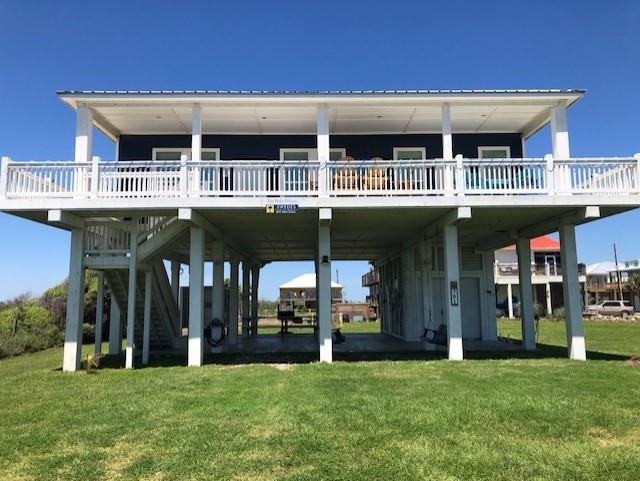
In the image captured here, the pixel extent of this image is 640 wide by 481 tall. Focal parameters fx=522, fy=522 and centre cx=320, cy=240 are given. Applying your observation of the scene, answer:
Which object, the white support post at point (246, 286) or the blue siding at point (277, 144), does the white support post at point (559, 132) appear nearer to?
the blue siding at point (277, 144)

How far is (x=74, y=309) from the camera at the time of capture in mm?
11742

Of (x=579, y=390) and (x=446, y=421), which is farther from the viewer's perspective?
(x=579, y=390)

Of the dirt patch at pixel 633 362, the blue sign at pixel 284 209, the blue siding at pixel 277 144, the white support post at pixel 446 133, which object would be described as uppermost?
the blue siding at pixel 277 144

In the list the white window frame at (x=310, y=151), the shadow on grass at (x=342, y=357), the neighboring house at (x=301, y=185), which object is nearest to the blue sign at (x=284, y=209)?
the neighboring house at (x=301, y=185)

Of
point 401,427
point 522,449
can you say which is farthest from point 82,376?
point 522,449

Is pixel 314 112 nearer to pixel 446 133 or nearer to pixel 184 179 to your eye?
pixel 446 133

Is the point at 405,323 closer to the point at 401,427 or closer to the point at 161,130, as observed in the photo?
the point at 161,130

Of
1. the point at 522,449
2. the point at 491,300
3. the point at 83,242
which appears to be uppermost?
the point at 83,242

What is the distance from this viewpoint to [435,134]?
15430 mm

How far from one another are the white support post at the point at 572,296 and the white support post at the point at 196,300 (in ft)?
28.1

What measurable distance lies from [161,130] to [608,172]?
11.7 meters

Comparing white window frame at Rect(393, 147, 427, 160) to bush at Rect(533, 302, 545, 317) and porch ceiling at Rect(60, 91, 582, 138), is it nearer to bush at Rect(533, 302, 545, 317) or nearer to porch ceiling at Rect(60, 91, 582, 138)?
porch ceiling at Rect(60, 91, 582, 138)

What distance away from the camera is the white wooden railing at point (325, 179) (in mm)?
11328

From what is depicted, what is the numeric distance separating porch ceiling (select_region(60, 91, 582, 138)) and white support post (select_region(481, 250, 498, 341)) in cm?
473
